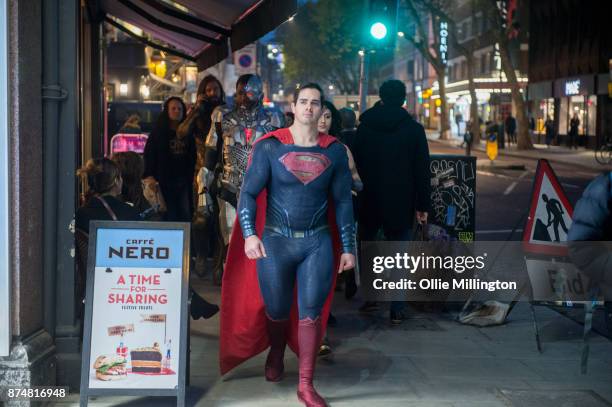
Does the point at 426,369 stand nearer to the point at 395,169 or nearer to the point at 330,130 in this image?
the point at 395,169

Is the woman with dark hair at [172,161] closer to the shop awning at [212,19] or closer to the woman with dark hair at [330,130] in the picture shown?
the shop awning at [212,19]

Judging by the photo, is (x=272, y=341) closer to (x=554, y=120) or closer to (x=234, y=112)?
(x=234, y=112)

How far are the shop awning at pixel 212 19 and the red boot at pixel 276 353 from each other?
2759 mm

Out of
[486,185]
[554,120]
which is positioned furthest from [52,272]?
[554,120]

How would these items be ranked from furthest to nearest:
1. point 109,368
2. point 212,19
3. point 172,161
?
point 212,19
point 172,161
point 109,368

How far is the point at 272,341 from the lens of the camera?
6629 millimetres

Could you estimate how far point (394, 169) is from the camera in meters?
8.76

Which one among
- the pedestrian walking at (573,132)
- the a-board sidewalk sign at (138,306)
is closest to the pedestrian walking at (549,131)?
the pedestrian walking at (573,132)

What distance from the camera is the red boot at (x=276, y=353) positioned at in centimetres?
656

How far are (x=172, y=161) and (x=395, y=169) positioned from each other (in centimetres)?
317

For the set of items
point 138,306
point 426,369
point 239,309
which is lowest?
point 426,369

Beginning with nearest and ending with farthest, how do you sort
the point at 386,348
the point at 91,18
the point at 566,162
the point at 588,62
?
the point at 386,348 → the point at 91,18 → the point at 566,162 → the point at 588,62

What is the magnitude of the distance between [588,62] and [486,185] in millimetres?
28819

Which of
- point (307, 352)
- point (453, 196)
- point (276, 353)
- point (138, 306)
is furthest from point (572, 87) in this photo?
point (138, 306)
